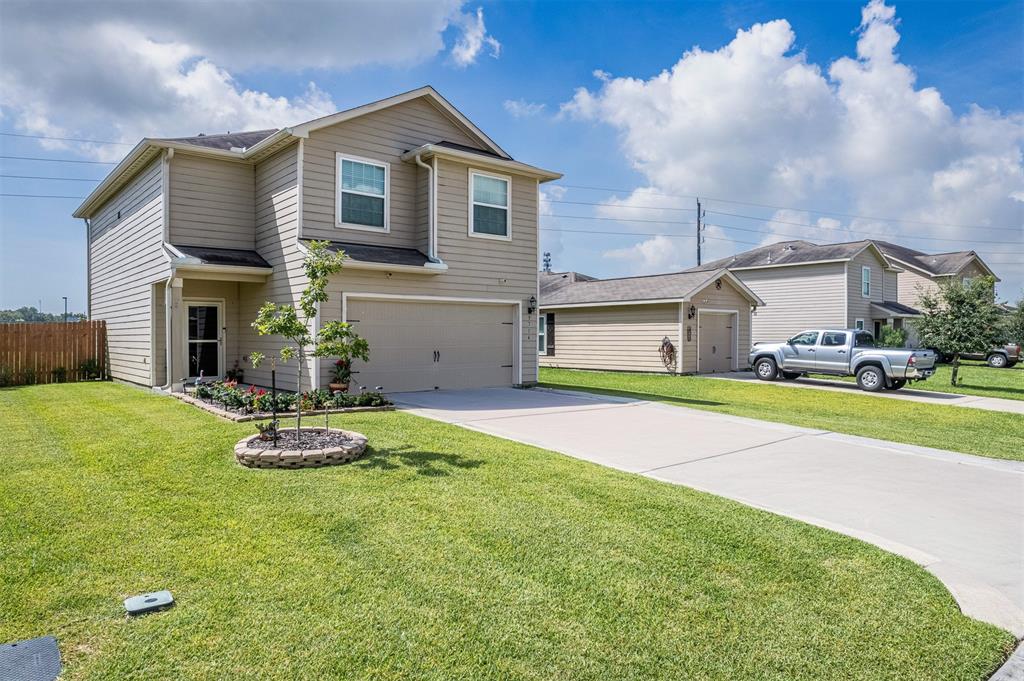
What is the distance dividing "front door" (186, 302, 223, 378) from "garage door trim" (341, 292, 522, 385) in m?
4.34

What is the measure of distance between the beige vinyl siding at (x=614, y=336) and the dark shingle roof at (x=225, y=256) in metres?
12.8

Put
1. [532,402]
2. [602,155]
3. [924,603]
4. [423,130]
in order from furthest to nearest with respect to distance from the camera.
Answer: [602,155] < [423,130] < [532,402] < [924,603]

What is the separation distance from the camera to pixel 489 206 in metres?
13.8

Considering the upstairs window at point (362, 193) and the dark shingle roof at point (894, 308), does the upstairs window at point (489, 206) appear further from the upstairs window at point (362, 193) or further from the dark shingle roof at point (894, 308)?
the dark shingle roof at point (894, 308)

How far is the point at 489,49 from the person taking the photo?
549 inches

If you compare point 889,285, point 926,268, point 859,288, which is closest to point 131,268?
point 859,288

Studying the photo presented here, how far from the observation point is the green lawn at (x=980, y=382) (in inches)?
632

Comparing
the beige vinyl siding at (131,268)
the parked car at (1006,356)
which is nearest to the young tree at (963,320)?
the parked car at (1006,356)

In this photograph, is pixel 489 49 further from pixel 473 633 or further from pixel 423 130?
pixel 473 633

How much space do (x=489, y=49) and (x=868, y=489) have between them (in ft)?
40.5

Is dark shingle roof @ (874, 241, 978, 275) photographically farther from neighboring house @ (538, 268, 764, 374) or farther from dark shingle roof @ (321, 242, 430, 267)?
dark shingle roof @ (321, 242, 430, 267)

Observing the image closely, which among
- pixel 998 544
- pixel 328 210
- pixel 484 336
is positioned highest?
pixel 328 210

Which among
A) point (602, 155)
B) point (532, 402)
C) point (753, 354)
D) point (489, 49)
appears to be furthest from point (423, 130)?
point (753, 354)

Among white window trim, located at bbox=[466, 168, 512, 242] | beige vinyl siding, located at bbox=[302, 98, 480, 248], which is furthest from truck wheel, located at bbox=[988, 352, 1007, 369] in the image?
beige vinyl siding, located at bbox=[302, 98, 480, 248]
